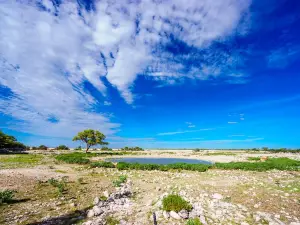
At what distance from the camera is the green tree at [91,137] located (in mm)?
54669

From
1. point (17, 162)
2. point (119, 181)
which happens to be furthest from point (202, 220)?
point (17, 162)

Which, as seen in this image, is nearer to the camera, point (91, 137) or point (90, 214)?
point (90, 214)

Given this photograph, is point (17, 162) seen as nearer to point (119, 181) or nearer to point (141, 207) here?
point (119, 181)

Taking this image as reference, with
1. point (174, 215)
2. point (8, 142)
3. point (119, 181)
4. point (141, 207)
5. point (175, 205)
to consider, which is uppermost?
point (8, 142)

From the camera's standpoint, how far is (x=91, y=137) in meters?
56.1

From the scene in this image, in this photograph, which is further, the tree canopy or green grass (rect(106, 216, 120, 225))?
the tree canopy

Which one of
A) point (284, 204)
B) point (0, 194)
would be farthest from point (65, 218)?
point (284, 204)

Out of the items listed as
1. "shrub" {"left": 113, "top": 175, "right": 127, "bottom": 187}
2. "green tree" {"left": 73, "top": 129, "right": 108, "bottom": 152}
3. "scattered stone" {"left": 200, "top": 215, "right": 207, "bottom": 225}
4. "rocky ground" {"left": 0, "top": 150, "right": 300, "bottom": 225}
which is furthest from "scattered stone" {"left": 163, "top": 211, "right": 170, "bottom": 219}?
"green tree" {"left": 73, "top": 129, "right": 108, "bottom": 152}

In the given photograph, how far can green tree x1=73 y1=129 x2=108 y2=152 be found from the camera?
54669mm

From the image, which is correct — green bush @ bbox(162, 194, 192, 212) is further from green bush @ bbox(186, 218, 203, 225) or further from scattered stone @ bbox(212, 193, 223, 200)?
scattered stone @ bbox(212, 193, 223, 200)

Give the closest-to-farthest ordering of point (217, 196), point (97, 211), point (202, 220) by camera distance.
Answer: point (202, 220) → point (97, 211) → point (217, 196)

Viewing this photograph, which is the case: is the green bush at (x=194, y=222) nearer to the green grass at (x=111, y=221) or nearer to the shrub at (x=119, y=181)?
the green grass at (x=111, y=221)

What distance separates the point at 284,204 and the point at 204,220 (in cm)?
485

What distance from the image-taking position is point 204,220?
749 cm
